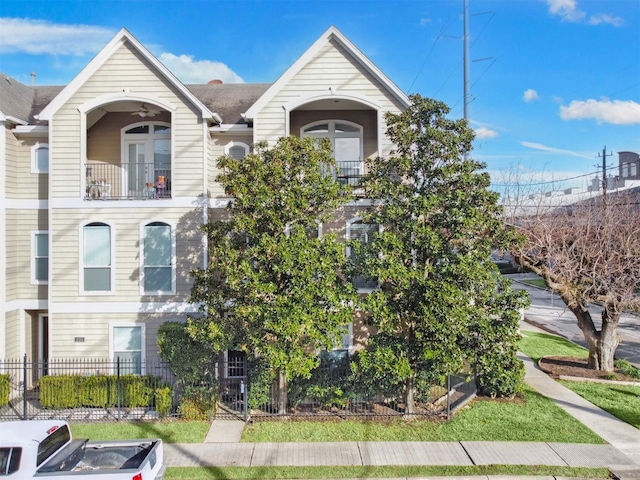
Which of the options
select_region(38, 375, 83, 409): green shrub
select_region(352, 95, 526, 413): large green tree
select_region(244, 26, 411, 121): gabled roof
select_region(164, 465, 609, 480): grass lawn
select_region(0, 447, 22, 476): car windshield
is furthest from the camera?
select_region(244, 26, 411, 121): gabled roof

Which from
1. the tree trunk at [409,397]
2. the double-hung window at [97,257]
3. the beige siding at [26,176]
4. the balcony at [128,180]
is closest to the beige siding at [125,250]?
the double-hung window at [97,257]

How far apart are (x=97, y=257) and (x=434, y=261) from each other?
31.5 ft

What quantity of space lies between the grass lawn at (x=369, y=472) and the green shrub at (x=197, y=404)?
2434mm

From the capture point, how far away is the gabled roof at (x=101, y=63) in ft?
43.5

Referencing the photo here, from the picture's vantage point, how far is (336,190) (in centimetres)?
1097

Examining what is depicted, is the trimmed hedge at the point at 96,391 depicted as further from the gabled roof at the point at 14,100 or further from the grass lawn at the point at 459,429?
the gabled roof at the point at 14,100

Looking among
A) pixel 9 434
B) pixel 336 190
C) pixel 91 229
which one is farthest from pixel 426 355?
pixel 91 229

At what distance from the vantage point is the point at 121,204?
527 inches

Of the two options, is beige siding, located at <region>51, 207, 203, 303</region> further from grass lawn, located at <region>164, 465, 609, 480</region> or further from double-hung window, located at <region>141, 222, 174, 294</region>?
grass lawn, located at <region>164, 465, 609, 480</region>

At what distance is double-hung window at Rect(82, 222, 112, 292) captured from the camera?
13320 mm

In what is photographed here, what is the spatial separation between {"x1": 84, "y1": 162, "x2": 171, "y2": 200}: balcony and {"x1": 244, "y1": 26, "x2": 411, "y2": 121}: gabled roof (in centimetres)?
339

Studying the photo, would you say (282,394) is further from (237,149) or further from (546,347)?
(546,347)

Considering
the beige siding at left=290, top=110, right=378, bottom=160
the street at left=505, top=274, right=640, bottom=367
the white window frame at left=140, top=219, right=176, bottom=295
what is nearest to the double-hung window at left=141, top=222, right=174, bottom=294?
the white window frame at left=140, top=219, right=176, bottom=295

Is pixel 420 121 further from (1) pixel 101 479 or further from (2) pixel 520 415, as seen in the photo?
(1) pixel 101 479
